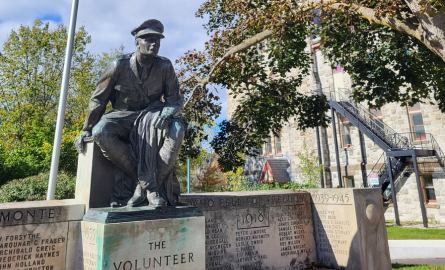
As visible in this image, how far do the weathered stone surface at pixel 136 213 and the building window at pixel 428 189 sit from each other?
1908 centimetres

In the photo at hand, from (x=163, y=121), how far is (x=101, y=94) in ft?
3.24

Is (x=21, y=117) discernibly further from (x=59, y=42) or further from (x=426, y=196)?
(x=426, y=196)

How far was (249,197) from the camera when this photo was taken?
5.61 m

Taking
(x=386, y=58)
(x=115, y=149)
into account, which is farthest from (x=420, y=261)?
(x=115, y=149)

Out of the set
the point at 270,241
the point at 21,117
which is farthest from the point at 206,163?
the point at 270,241

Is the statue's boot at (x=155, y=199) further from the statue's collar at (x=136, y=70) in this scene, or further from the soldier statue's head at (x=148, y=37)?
the soldier statue's head at (x=148, y=37)

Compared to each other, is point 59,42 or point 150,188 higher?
point 59,42

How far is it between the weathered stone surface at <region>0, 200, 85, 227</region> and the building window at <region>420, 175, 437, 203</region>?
19980mm

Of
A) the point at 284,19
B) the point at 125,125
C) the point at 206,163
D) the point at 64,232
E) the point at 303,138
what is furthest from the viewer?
the point at 206,163

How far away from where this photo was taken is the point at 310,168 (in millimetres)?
22062

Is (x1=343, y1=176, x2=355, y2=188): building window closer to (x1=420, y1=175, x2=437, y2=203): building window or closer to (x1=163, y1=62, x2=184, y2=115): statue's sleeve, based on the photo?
(x1=420, y1=175, x2=437, y2=203): building window

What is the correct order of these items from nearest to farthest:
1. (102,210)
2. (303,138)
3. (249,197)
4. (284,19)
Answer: (102,210) → (249,197) → (284,19) → (303,138)

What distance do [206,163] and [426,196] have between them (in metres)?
23.9

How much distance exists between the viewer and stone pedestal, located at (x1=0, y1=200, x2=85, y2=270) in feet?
11.7
